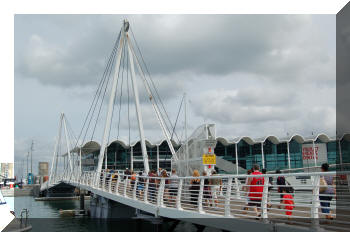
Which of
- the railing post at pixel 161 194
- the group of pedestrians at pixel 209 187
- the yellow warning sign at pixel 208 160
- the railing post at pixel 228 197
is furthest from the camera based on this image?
the yellow warning sign at pixel 208 160

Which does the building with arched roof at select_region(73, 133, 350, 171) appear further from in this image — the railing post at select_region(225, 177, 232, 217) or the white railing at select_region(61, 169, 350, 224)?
the railing post at select_region(225, 177, 232, 217)

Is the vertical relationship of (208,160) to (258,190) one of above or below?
above

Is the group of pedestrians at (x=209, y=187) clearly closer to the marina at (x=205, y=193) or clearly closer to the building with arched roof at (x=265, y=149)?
the marina at (x=205, y=193)

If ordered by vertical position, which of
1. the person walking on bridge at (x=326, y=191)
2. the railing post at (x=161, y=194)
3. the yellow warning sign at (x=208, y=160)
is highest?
the yellow warning sign at (x=208, y=160)

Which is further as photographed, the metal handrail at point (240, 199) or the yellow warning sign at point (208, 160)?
the yellow warning sign at point (208, 160)

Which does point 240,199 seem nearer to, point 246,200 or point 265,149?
point 246,200

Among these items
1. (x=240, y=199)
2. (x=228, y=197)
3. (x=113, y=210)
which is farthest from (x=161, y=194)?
(x=113, y=210)

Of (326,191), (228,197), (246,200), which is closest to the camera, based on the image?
(326,191)

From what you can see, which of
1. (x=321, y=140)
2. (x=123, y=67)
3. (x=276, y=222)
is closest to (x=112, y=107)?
(x=123, y=67)

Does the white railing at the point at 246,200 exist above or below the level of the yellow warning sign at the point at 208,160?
below

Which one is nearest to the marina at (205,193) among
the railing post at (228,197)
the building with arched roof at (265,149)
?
the railing post at (228,197)

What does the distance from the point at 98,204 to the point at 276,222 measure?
22.2 m

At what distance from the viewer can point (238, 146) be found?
66.2 meters

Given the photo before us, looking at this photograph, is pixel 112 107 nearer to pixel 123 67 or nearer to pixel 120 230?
pixel 123 67
